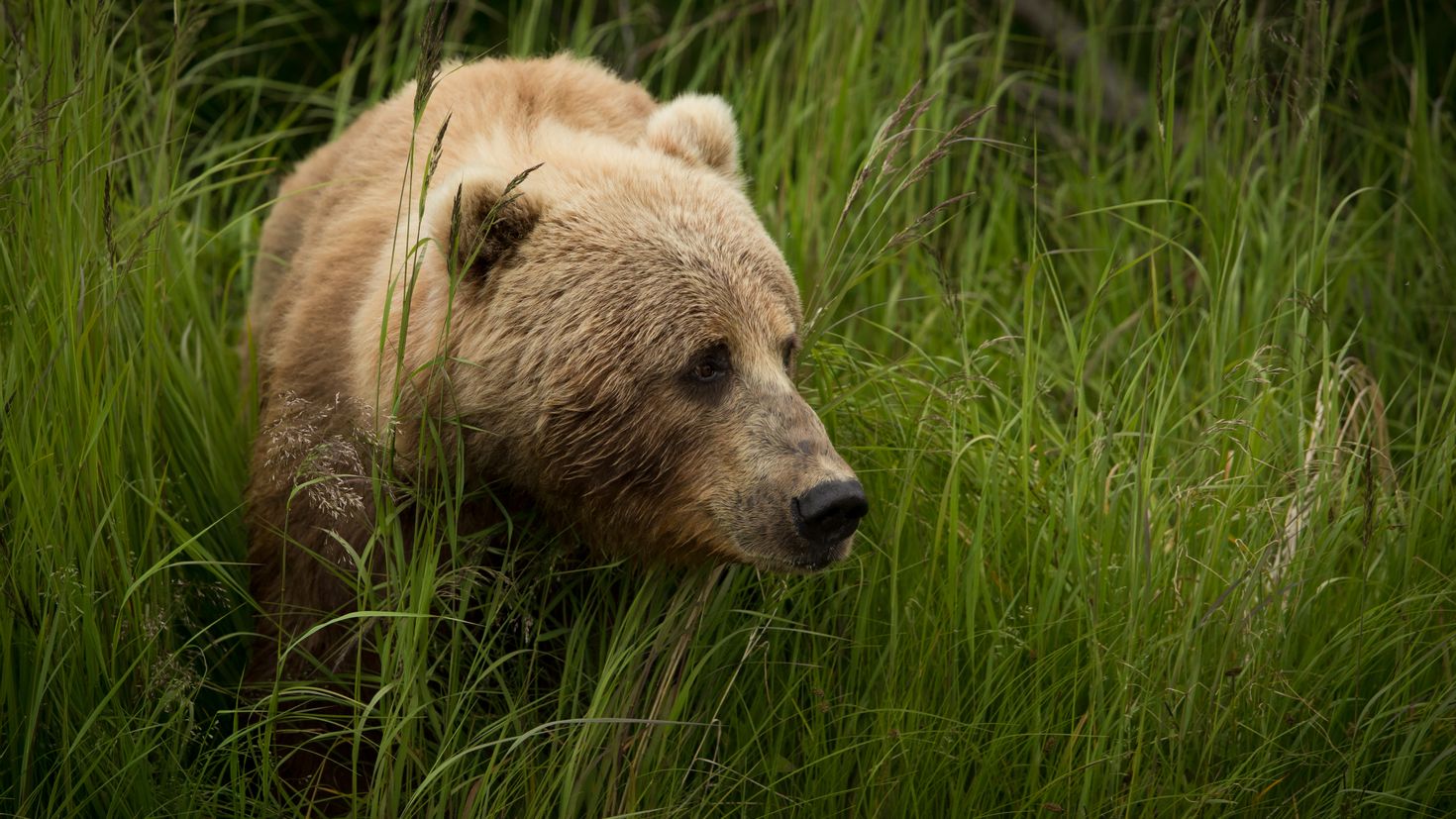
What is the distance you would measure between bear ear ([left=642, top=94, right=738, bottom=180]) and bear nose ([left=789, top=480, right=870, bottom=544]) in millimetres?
1261

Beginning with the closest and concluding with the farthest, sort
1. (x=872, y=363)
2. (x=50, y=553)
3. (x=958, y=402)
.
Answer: (x=50, y=553), (x=958, y=402), (x=872, y=363)

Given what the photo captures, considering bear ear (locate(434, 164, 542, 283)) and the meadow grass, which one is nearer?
the meadow grass

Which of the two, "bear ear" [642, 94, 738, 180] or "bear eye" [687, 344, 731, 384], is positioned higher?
"bear ear" [642, 94, 738, 180]

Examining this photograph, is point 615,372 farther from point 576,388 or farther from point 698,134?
point 698,134

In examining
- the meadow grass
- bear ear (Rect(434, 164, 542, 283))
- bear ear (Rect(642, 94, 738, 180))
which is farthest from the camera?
bear ear (Rect(642, 94, 738, 180))

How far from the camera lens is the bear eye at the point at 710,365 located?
342cm

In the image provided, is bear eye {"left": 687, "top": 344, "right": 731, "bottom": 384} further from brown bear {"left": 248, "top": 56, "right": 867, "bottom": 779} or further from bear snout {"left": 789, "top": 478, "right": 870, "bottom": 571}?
bear snout {"left": 789, "top": 478, "right": 870, "bottom": 571}

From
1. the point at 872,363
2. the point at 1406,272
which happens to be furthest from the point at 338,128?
the point at 1406,272

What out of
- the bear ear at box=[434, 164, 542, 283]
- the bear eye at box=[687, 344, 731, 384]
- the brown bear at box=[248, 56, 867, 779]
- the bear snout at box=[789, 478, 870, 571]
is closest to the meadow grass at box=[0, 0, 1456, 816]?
the brown bear at box=[248, 56, 867, 779]

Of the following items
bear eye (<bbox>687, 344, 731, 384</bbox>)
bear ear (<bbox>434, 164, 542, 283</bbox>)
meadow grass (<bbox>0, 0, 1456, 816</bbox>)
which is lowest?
meadow grass (<bbox>0, 0, 1456, 816</bbox>)

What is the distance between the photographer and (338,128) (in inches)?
229

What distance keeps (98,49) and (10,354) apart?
0.83 metres

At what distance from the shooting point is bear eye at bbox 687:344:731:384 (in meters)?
3.42

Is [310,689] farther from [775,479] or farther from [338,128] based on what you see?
[338,128]
